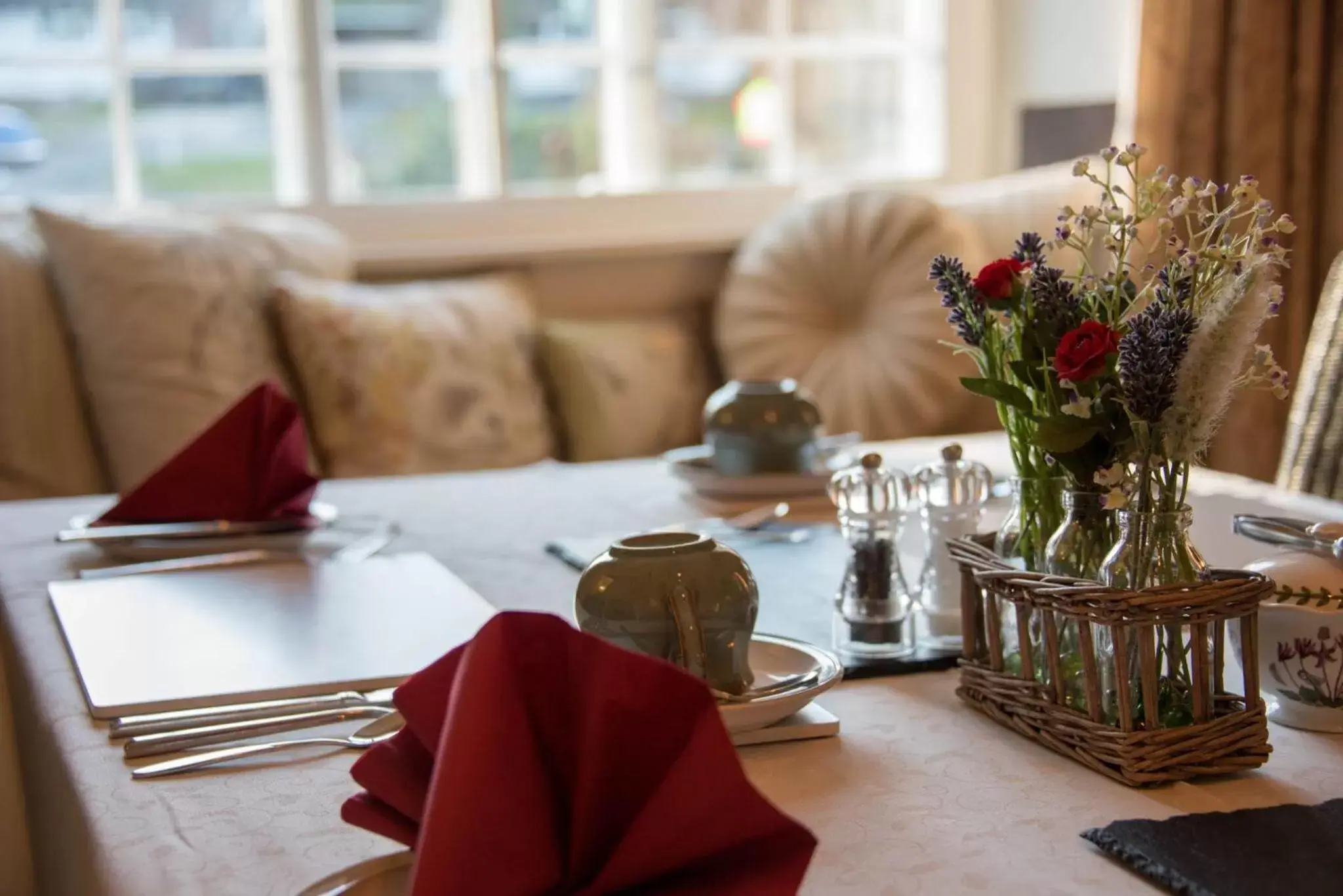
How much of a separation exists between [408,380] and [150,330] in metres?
0.44

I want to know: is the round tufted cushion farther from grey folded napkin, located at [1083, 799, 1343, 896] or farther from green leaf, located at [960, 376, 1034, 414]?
grey folded napkin, located at [1083, 799, 1343, 896]

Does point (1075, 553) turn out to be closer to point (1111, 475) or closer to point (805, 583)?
point (1111, 475)

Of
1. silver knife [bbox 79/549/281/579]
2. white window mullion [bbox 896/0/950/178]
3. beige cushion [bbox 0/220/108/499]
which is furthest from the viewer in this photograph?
white window mullion [bbox 896/0/950/178]

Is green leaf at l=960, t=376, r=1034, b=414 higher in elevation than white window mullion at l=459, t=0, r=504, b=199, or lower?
lower

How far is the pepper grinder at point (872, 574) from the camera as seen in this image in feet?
3.34

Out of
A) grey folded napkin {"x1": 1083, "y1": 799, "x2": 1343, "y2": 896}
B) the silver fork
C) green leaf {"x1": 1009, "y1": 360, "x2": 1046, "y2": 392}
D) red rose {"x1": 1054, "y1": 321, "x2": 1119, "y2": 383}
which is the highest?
red rose {"x1": 1054, "y1": 321, "x2": 1119, "y2": 383}

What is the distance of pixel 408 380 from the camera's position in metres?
2.67

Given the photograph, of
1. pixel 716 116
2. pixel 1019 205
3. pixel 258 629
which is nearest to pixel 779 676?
pixel 258 629

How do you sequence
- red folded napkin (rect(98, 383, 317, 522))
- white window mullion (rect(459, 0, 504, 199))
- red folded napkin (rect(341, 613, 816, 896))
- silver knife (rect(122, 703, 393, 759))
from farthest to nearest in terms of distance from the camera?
white window mullion (rect(459, 0, 504, 199))
red folded napkin (rect(98, 383, 317, 522))
silver knife (rect(122, 703, 393, 759))
red folded napkin (rect(341, 613, 816, 896))

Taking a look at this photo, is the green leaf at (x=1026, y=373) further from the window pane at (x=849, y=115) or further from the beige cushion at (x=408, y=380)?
the window pane at (x=849, y=115)

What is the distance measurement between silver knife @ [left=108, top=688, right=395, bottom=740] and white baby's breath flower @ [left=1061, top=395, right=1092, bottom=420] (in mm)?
422

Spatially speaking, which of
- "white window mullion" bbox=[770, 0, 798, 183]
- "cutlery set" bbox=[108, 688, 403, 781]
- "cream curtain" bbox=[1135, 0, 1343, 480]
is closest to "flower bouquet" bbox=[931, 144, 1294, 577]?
"cutlery set" bbox=[108, 688, 403, 781]

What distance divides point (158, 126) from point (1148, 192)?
2605 millimetres

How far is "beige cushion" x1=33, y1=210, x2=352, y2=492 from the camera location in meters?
2.55
